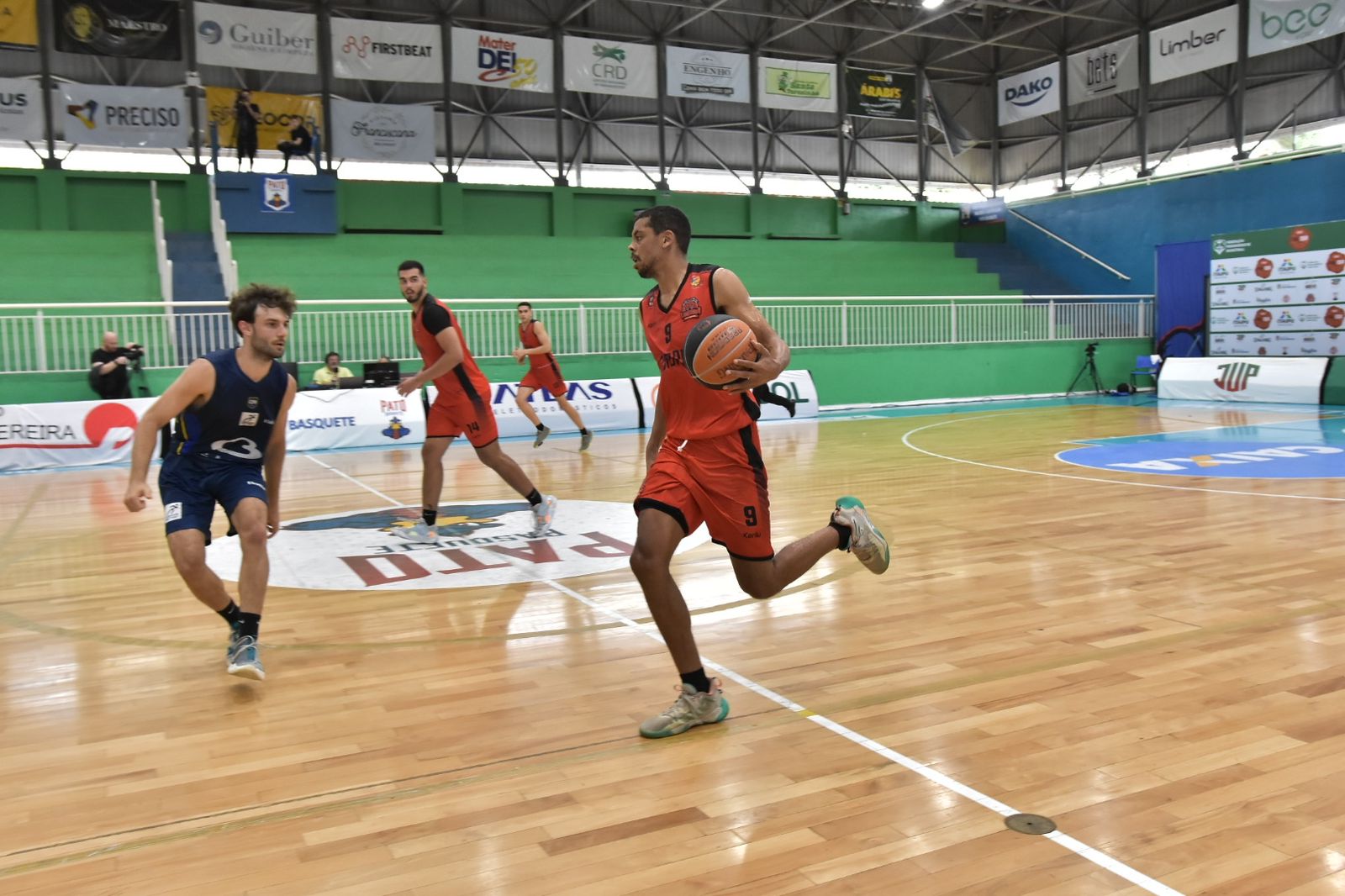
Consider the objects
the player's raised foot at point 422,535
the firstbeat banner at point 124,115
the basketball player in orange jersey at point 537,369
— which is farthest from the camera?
the firstbeat banner at point 124,115

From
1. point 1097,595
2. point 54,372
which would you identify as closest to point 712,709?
point 1097,595

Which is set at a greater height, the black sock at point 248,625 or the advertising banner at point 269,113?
the advertising banner at point 269,113

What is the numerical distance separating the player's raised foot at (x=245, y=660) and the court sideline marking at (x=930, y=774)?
5.72 feet

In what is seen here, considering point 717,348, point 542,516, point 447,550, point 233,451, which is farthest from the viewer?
point 542,516

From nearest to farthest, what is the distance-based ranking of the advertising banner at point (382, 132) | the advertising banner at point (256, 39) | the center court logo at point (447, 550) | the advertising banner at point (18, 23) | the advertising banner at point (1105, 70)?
the center court logo at point (447, 550) → the advertising banner at point (18, 23) → the advertising banner at point (256, 39) → the advertising banner at point (382, 132) → the advertising banner at point (1105, 70)

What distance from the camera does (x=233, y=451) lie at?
4.81 m

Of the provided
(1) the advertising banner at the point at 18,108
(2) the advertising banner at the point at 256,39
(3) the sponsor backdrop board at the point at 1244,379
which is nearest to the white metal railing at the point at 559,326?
(3) the sponsor backdrop board at the point at 1244,379

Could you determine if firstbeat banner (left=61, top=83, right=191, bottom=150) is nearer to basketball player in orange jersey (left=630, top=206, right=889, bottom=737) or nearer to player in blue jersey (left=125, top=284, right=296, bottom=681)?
player in blue jersey (left=125, top=284, right=296, bottom=681)

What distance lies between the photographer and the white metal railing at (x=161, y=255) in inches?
725

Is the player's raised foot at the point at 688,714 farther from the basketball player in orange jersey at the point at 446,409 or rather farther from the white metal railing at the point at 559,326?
the white metal railing at the point at 559,326

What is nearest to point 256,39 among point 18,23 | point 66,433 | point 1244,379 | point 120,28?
point 120,28

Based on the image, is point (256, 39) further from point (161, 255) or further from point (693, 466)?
point (693, 466)

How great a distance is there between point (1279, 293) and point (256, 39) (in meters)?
21.3

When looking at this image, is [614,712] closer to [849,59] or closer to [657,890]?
[657,890]
